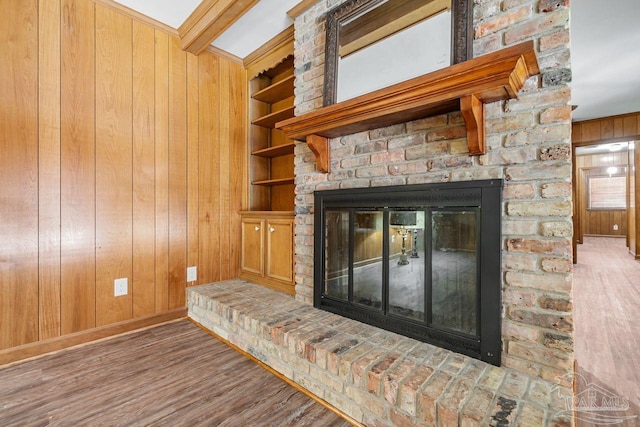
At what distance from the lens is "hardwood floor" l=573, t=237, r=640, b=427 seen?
1484mm

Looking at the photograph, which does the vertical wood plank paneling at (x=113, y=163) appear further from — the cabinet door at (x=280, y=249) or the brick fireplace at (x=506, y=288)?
the brick fireplace at (x=506, y=288)

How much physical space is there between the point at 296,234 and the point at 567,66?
1753 mm

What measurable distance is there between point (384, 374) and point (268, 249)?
5.14ft

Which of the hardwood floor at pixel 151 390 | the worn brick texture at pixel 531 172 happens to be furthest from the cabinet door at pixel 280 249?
the worn brick texture at pixel 531 172

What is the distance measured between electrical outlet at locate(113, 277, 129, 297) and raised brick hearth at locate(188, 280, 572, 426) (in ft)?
2.85

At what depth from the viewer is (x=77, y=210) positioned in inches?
79.1

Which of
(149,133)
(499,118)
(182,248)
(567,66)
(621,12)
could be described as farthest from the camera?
(182,248)

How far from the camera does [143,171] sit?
2.31 m

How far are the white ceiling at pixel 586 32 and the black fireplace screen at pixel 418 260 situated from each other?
1540 mm

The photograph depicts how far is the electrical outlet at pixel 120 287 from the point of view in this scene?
217cm

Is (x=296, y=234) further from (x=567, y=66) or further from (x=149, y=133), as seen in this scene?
(x=567, y=66)

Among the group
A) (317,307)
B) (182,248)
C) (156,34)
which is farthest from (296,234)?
(156,34)

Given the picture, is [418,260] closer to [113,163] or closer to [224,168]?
[224,168]

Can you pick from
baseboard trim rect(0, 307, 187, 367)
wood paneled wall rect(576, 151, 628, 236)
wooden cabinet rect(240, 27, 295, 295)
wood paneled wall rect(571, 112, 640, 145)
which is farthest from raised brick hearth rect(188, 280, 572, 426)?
wood paneled wall rect(576, 151, 628, 236)
